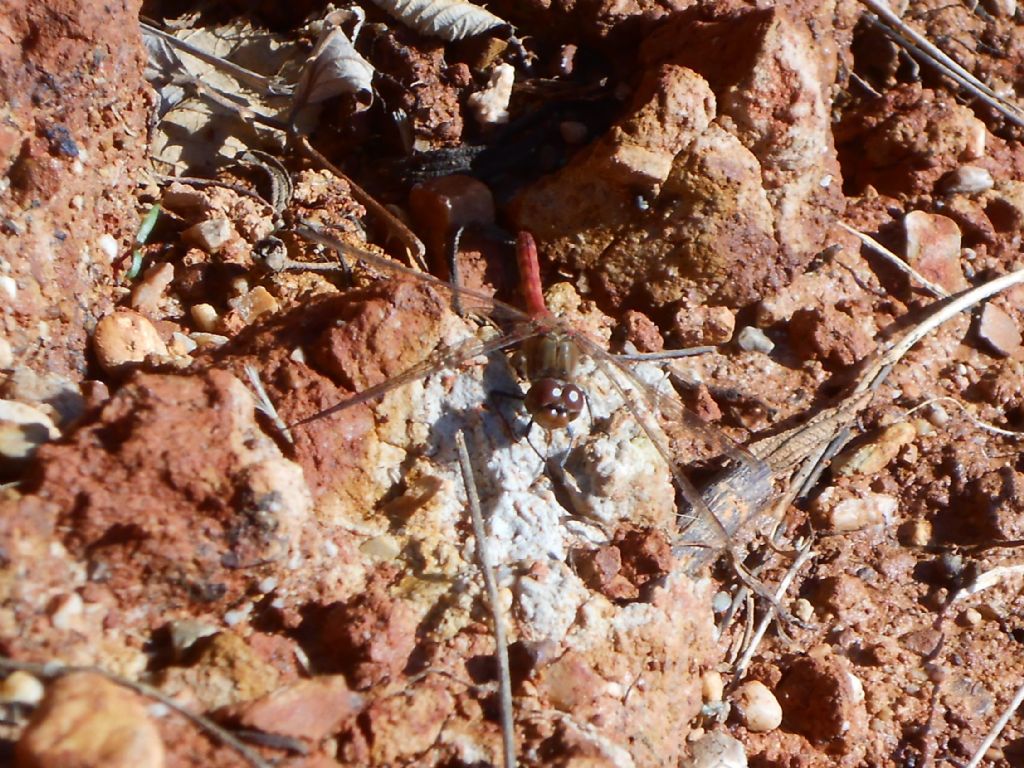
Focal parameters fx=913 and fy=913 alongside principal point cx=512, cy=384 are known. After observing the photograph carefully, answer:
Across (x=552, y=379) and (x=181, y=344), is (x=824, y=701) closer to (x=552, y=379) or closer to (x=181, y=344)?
(x=552, y=379)

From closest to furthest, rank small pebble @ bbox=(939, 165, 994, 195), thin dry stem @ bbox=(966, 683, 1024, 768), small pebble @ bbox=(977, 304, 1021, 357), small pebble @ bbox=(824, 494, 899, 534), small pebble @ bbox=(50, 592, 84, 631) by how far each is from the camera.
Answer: small pebble @ bbox=(50, 592, 84, 631) → thin dry stem @ bbox=(966, 683, 1024, 768) → small pebble @ bbox=(824, 494, 899, 534) → small pebble @ bbox=(977, 304, 1021, 357) → small pebble @ bbox=(939, 165, 994, 195)

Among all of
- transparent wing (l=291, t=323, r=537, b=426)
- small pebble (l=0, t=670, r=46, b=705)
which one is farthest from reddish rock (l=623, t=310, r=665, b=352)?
small pebble (l=0, t=670, r=46, b=705)

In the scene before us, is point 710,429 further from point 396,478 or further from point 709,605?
point 396,478

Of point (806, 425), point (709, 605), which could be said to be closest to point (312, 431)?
point (709, 605)

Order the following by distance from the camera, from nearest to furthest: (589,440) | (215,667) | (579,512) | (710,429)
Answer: (215,667)
(579,512)
(589,440)
(710,429)

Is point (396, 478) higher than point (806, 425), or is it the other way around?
point (396, 478)

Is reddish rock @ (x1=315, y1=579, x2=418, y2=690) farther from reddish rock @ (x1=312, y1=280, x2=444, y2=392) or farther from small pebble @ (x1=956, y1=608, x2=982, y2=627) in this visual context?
small pebble @ (x1=956, y1=608, x2=982, y2=627)

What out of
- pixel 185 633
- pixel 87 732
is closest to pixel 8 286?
pixel 185 633
